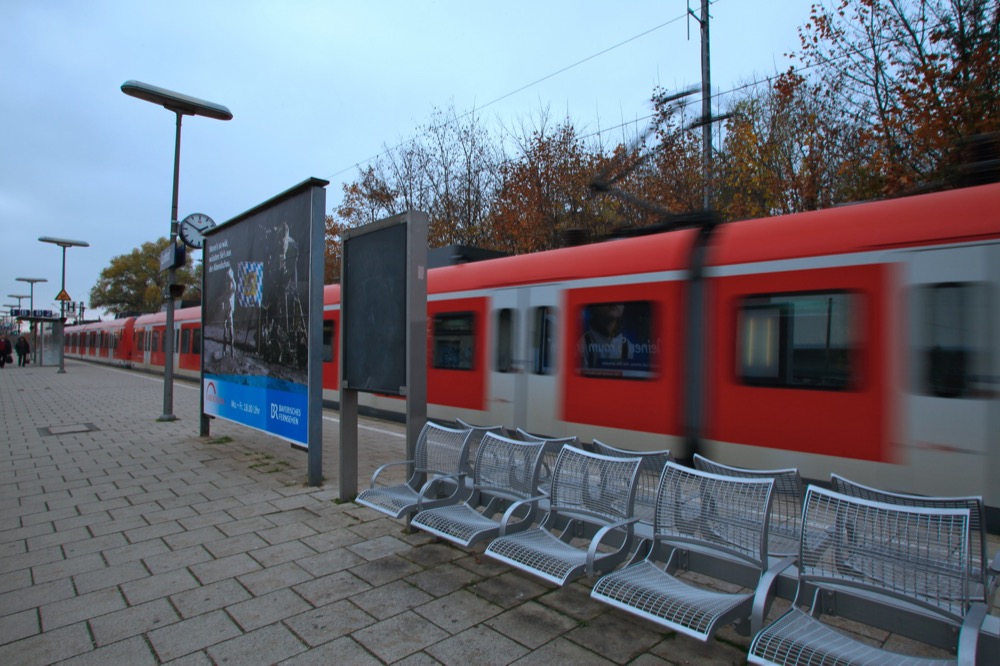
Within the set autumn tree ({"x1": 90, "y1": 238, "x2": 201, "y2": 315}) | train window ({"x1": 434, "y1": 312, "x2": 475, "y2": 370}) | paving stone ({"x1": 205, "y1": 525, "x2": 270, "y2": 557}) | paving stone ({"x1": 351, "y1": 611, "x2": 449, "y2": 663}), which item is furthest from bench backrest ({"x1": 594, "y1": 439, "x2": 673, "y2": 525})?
autumn tree ({"x1": 90, "y1": 238, "x2": 201, "y2": 315})

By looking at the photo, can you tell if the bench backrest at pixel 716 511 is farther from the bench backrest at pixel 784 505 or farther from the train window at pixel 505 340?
the train window at pixel 505 340

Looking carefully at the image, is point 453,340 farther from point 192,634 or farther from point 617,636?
point 617,636

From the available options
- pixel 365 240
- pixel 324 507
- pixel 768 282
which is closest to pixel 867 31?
pixel 768 282

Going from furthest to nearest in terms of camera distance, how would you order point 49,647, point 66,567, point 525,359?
point 525,359 < point 66,567 < point 49,647

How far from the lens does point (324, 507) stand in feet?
17.6

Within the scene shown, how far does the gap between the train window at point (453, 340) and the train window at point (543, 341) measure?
137cm

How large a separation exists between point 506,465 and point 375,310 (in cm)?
193

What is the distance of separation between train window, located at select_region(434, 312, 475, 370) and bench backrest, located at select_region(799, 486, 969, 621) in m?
6.87

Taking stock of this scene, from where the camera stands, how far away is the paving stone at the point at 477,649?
9.16ft

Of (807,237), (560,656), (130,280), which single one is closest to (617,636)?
(560,656)

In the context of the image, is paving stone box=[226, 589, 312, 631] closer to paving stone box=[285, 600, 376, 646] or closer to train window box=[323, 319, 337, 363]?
paving stone box=[285, 600, 376, 646]

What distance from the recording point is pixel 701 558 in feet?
10.1

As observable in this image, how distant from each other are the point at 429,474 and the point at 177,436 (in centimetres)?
628

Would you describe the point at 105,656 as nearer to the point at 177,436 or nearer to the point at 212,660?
the point at 212,660
